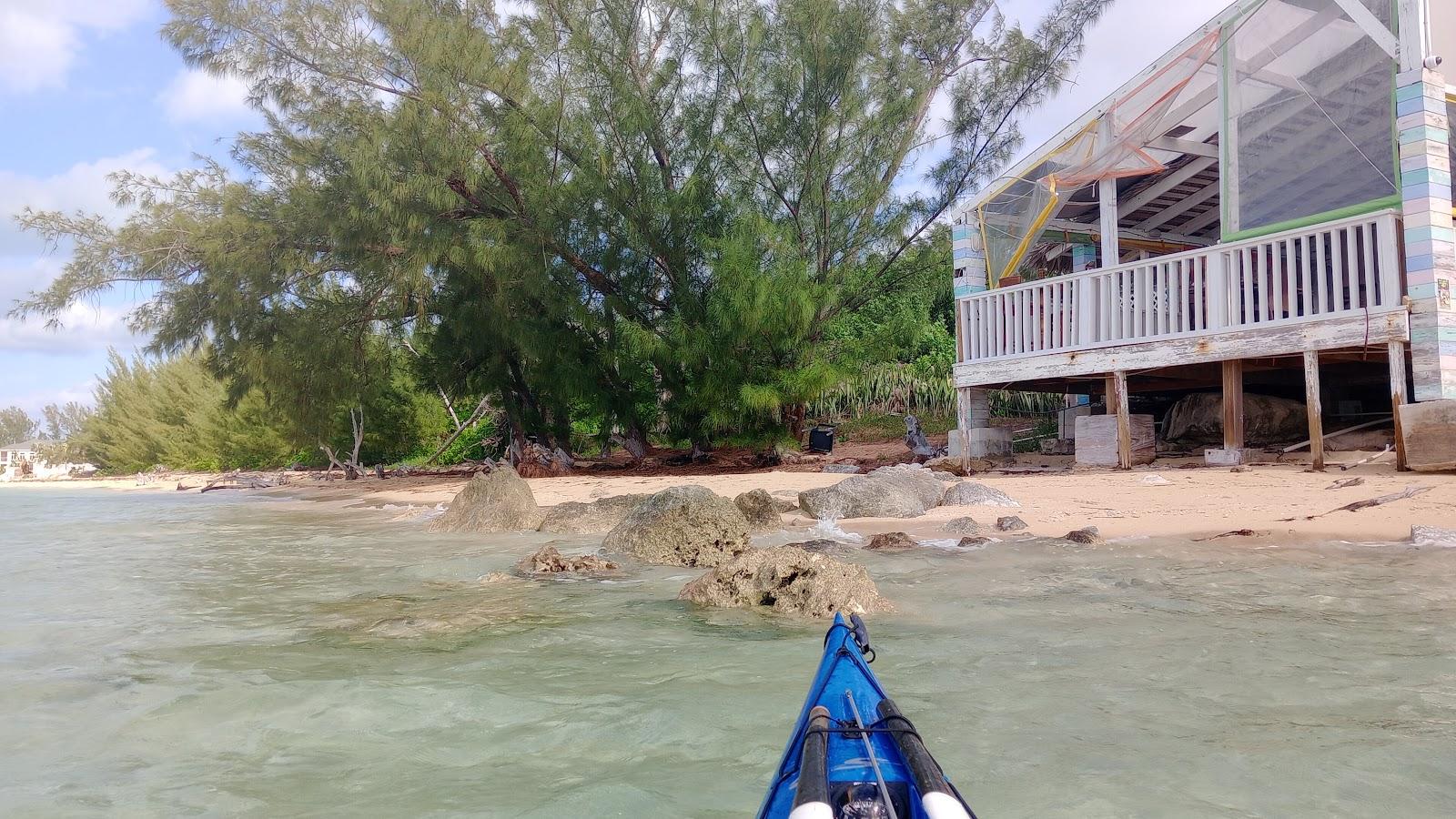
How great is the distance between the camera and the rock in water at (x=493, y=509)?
9.39 m

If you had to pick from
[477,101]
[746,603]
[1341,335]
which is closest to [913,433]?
[1341,335]

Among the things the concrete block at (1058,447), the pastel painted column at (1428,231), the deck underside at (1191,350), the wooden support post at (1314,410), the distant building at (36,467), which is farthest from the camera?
the distant building at (36,467)

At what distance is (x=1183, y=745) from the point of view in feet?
10.4

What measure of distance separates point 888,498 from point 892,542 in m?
1.71

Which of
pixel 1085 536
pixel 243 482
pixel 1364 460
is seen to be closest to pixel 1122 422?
pixel 1364 460

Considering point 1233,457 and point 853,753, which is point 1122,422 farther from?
point 853,753

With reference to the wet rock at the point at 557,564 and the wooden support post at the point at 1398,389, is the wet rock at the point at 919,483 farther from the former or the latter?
the wooden support post at the point at 1398,389

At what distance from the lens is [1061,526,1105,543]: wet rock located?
22.1 ft

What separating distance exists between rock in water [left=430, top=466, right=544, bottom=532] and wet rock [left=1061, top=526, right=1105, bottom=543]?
524cm

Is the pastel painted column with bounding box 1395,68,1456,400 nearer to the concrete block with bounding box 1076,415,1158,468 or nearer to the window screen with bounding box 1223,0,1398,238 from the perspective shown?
the window screen with bounding box 1223,0,1398,238

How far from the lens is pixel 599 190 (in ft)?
46.8

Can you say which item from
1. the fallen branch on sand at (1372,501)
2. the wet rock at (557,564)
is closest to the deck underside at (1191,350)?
the fallen branch on sand at (1372,501)

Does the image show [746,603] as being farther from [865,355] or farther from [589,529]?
[865,355]

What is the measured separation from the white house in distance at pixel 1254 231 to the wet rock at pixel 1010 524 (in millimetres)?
3317
